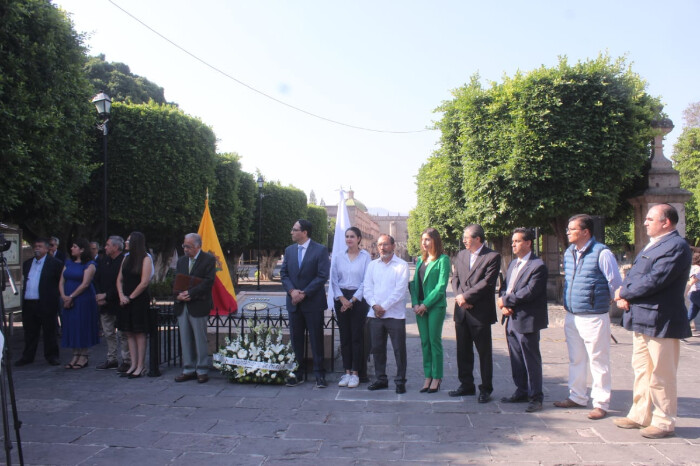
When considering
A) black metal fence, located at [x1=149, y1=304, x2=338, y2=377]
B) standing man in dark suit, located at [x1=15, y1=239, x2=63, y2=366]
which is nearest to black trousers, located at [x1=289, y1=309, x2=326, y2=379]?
black metal fence, located at [x1=149, y1=304, x2=338, y2=377]

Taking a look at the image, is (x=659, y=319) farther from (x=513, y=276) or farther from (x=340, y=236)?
(x=340, y=236)

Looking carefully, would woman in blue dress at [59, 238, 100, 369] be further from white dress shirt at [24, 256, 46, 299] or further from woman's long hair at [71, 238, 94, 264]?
white dress shirt at [24, 256, 46, 299]

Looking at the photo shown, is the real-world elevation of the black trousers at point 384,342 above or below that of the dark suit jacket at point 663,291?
below

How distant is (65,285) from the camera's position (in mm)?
7992

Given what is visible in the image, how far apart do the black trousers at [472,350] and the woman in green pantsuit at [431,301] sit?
0.84 feet

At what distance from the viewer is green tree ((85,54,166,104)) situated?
110 ft

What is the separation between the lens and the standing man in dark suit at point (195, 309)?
6898 mm

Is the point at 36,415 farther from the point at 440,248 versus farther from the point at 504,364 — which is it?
the point at 504,364

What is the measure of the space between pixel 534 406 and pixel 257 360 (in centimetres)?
339

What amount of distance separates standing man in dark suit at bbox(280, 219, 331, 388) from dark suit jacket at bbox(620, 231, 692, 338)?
3497 millimetres

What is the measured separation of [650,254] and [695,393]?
2592 millimetres

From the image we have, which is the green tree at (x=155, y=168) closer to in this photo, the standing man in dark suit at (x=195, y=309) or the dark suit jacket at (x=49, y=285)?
the dark suit jacket at (x=49, y=285)

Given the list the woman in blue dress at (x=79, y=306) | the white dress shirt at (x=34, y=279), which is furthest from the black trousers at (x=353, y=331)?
the white dress shirt at (x=34, y=279)

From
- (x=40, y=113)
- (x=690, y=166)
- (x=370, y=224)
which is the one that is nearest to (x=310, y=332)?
(x=40, y=113)
